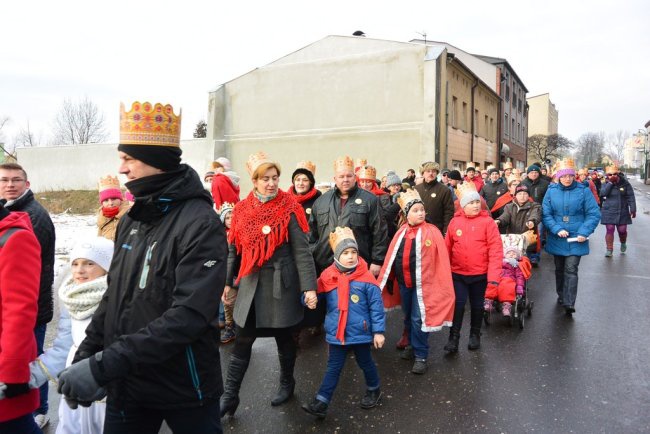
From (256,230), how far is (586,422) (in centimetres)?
303

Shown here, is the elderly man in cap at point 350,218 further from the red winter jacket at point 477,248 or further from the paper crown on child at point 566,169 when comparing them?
the paper crown on child at point 566,169

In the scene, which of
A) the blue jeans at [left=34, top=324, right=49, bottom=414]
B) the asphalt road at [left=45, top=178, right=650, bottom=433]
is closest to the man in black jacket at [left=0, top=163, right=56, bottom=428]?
the blue jeans at [left=34, top=324, right=49, bottom=414]

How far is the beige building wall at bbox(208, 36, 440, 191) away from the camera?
71.5 ft

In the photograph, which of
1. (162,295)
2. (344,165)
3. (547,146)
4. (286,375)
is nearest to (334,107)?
(344,165)

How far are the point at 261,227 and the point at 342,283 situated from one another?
33.4 inches

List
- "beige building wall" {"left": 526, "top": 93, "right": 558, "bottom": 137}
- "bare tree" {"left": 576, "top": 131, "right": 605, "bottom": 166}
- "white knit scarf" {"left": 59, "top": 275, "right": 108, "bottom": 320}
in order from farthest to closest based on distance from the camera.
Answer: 1. "bare tree" {"left": 576, "top": 131, "right": 605, "bottom": 166}
2. "beige building wall" {"left": 526, "top": 93, "right": 558, "bottom": 137}
3. "white knit scarf" {"left": 59, "top": 275, "right": 108, "bottom": 320}

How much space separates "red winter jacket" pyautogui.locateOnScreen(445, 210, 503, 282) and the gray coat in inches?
85.1

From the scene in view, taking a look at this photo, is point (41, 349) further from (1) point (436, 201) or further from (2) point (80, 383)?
(1) point (436, 201)

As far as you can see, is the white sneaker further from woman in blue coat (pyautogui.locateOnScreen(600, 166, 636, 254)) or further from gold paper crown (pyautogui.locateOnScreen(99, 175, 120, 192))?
woman in blue coat (pyautogui.locateOnScreen(600, 166, 636, 254))

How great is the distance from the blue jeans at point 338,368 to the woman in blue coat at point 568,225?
153 inches

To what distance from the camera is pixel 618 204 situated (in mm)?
11102

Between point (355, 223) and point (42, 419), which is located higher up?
point (355, 223)

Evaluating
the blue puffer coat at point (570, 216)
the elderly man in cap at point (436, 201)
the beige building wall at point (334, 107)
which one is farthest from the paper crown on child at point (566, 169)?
the beige building wall at point (334, 107)

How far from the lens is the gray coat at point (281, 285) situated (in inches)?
151
